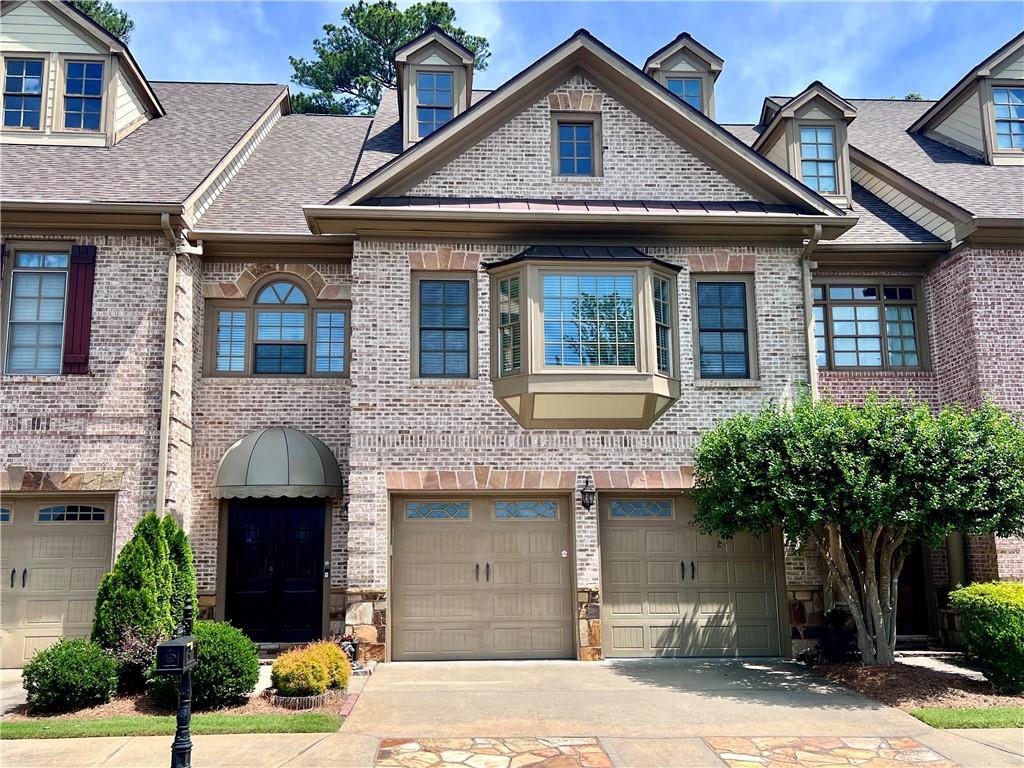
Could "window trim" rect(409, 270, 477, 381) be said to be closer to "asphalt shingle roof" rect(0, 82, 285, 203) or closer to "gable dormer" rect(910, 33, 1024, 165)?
"asphalt shingle roof" rect(0, 82, 285, 203)

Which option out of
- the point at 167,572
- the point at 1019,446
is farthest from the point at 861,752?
the point at 167,572

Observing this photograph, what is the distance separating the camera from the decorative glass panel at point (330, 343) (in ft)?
46.1

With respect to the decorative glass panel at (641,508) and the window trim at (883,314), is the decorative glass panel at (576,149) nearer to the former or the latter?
the window trim at (883,314)

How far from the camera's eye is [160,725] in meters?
8.80

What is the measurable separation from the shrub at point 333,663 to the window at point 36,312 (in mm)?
6013

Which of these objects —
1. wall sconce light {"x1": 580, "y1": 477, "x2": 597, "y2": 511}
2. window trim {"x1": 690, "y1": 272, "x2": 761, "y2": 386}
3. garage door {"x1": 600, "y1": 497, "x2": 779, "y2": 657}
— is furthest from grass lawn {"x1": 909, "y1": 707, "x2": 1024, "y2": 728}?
window trim {"x1": 690, "y1": 272, "x2": 761, "y2": 386}

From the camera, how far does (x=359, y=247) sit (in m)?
13.1

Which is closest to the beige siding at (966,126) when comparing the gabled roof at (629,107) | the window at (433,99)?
the gabled roof at (629,107)

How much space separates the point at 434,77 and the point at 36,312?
770 cm

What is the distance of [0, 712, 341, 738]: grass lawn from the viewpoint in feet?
28.1

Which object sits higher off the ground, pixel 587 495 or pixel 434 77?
pixel 434 77

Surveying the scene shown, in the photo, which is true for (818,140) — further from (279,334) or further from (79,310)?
(79,310)

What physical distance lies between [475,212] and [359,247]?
1860 millimetres

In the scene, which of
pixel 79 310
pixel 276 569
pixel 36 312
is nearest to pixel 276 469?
pixel 276 569
